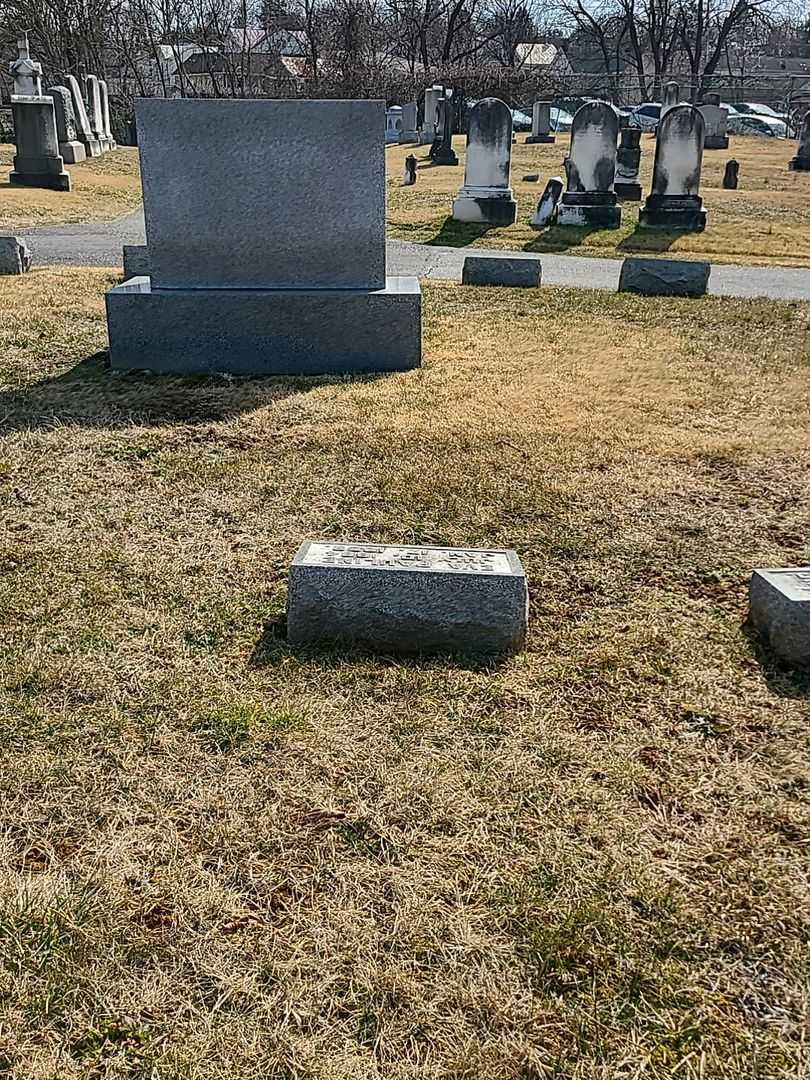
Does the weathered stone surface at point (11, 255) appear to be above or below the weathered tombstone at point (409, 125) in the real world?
below

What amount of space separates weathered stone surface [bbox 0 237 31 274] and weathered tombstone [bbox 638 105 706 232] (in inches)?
354

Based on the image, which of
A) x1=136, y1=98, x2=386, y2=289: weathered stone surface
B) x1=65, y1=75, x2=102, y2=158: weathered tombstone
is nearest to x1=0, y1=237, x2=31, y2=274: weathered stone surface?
x1=136, y1=98, x2=386, y2=289: weathered stone surface

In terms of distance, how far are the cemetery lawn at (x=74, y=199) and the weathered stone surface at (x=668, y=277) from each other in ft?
32.9

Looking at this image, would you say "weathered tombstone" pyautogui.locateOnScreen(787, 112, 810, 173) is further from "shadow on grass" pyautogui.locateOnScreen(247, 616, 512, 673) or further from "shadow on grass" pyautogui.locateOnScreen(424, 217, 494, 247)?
"shadow on grass" pyautogui.locateOnScreen(247, 616, 512, 673)

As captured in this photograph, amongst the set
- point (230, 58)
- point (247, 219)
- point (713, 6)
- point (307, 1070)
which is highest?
point (713, 6)

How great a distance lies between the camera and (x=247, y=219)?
237 inches

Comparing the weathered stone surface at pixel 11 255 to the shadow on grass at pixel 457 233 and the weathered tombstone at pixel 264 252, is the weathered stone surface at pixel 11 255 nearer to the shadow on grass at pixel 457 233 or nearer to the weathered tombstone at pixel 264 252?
the weathered tombstone at pixel 264 252

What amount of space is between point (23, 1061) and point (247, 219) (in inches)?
210

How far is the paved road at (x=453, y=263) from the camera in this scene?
32.7 ft

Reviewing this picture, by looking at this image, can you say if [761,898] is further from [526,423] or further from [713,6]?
[713,6]

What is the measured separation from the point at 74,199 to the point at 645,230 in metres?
10.5

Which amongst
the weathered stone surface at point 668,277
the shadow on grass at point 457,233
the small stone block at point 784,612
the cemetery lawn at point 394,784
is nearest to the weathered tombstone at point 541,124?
the shadow on grass at point 457,233

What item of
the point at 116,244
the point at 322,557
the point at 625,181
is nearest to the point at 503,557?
the point at 322,557

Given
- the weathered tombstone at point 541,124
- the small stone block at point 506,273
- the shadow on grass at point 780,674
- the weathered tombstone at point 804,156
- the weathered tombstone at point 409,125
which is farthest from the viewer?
the weathered tombstone at point 409,125
